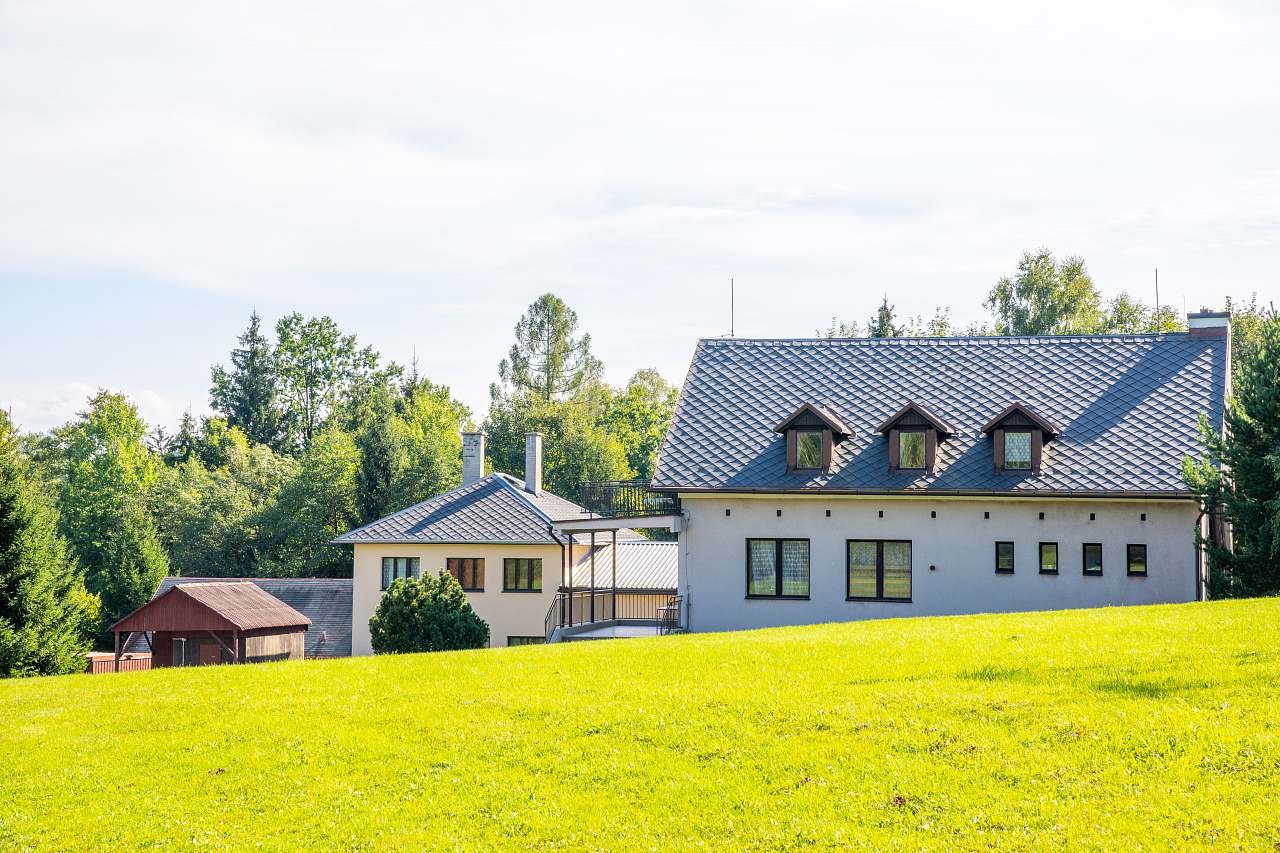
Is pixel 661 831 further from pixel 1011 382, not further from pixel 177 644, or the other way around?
pixel 177 644

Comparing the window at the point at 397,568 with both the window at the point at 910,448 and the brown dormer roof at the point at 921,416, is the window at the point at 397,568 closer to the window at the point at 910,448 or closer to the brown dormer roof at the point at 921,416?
the brown dormer roof at the point at 921,416

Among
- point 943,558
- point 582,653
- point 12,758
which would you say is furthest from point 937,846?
point 943,558

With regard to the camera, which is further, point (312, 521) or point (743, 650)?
point (312, 521)

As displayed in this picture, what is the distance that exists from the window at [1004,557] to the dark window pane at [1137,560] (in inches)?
103

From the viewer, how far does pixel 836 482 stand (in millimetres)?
28766

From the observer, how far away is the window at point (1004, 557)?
92.2 ft

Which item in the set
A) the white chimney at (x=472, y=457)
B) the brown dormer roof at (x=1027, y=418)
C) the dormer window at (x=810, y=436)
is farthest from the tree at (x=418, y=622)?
the white chimney at (x=472, y=457)

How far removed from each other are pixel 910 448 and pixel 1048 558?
408cm

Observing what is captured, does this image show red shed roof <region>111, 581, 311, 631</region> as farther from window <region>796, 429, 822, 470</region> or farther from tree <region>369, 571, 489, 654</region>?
window <region>796, 429, 822, 470</region>

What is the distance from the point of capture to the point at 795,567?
1139 inches

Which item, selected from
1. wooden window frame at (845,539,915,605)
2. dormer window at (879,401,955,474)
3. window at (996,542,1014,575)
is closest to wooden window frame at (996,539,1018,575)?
window at (996,542,1014,575)

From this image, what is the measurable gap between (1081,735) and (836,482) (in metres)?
16.9

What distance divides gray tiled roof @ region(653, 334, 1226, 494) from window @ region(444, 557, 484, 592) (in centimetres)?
1382

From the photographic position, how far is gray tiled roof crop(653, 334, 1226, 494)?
28391 millimetres
